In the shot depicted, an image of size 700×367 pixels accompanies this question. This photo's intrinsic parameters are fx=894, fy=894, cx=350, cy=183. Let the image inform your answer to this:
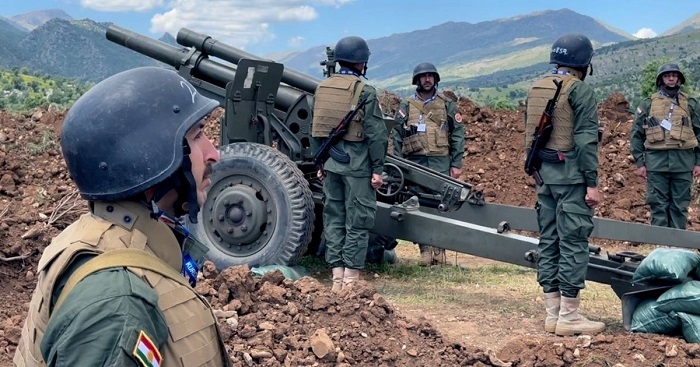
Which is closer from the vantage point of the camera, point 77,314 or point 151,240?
point 77,314

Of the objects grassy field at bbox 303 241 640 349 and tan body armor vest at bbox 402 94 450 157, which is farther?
tan body armor vest at bbox 402 94 450 157

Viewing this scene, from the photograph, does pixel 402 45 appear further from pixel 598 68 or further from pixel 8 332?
pixel 8 332

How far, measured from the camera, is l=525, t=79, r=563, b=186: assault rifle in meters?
5.82

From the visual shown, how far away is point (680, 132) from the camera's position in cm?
890

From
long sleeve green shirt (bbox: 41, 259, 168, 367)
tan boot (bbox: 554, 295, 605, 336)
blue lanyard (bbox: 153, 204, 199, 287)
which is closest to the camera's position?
long sleeve green shirt (bbox: 41, 259, 168, 367)

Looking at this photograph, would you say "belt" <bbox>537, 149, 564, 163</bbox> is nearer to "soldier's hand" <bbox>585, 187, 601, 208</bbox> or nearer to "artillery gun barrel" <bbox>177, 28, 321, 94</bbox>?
"soldier's hand" <bbox>585, 187, 601, 208</bbox>

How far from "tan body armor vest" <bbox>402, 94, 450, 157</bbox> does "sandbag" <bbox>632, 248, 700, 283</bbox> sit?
3.13 m

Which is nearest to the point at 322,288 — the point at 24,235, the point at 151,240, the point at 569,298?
the point at 569,298

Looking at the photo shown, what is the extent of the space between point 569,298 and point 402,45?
14556 centimetres

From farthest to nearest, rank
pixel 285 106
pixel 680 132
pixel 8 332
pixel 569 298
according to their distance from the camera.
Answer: pixel 680 132 < pixel 285 106 < pixel 569 298 < pixel 8 332

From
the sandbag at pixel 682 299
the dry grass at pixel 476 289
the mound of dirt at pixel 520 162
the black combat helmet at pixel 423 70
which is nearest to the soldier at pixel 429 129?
the black combat helmet at pixel 423 70

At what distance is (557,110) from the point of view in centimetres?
583

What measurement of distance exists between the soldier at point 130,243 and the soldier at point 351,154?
16.1ft

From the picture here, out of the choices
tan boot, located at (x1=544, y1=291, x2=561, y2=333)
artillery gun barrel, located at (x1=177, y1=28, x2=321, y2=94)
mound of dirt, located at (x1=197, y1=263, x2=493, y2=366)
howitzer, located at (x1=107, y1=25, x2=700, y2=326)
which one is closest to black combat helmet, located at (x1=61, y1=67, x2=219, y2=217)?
mound of dirt, located at (x1=197, y1=263, x2=493, y2=366)
